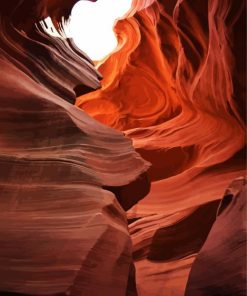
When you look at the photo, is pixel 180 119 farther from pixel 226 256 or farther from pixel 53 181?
pixel 53 181

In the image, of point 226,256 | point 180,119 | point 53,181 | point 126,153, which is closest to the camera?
point 53,181

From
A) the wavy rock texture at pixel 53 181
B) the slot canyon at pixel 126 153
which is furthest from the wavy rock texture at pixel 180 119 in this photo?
the wavy rock texture at pixel 53 181

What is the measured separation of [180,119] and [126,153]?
2.34 meters

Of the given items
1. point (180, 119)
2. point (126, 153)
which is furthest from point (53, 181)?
point (180, 119)

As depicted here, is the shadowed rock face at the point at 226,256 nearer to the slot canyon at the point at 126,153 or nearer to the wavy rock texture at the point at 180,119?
the slot canyon at the point at 126,153

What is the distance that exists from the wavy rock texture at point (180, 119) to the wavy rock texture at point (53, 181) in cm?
103

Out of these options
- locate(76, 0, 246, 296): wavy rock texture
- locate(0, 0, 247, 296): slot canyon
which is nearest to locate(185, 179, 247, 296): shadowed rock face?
locate(0, 0, 247, 296): slot canyon

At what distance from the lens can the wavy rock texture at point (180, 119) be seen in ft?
11.4

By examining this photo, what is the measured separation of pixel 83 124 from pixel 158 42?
2.93 metres

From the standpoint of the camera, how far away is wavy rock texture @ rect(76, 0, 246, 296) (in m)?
3.47

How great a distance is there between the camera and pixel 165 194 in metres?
4.03

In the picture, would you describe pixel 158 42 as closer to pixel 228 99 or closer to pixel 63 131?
pixel 228 99

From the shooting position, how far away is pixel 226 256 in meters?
2.34

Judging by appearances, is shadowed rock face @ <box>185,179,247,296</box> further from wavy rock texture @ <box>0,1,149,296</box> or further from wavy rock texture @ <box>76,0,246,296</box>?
wavy rock texture @ <box>76,0,246,296</box>
